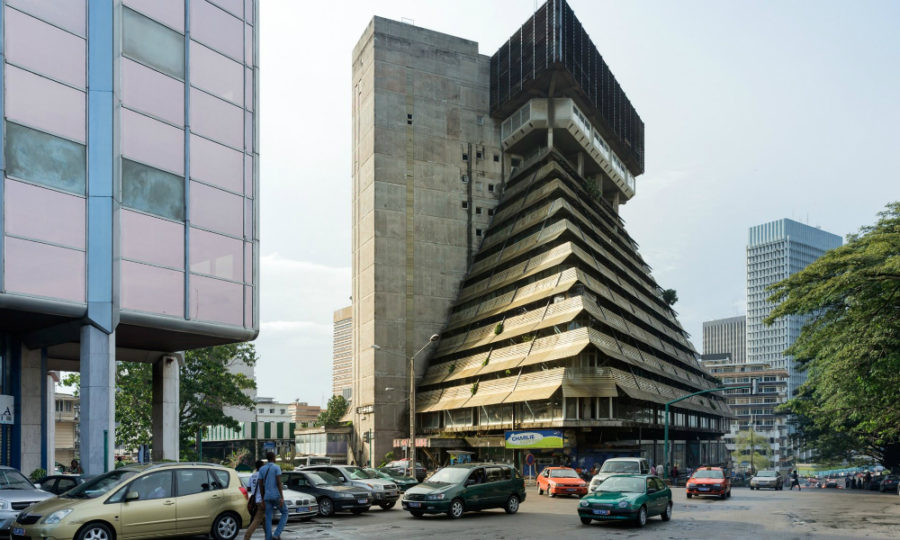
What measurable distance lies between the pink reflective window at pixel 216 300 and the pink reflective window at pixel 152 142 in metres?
4.22

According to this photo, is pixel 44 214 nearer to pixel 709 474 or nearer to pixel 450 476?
pixel 450 476

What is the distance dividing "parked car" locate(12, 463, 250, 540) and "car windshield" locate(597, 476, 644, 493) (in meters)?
10.9

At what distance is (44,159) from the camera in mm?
24672

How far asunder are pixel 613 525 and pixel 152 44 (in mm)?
22623

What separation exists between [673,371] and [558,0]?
135ft

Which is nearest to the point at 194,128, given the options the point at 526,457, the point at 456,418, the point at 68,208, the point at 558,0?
the point at 68,208

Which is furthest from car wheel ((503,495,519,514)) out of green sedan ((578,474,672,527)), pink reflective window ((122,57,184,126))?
pink reflective window ((122,57,184,126))

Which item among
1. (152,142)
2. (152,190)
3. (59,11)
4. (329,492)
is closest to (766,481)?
(329,492)

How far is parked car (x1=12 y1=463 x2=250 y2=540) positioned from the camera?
14.7 meters

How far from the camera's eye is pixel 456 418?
247 ft

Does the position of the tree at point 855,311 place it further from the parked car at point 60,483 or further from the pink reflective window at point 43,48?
the pink reflective window at point 43,48

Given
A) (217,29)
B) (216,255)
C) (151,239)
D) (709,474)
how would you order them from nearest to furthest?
1. (151,239)
2. (216,255)
3. (217,29)
4. (709,474)

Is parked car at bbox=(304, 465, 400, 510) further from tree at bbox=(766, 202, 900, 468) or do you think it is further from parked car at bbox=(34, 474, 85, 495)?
tree at bbox=(766, 202, 900, 468)

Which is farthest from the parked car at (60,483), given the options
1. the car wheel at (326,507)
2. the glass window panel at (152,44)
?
the glass window panel at (152,44)
